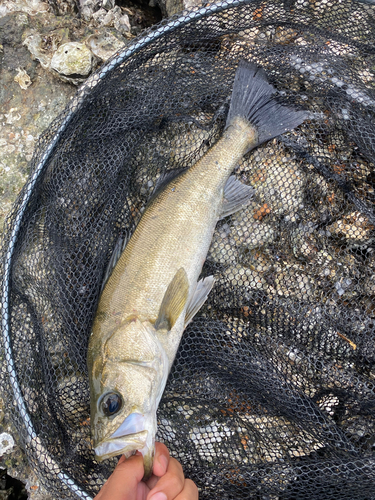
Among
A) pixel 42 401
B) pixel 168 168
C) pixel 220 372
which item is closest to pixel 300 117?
pixel 168 168

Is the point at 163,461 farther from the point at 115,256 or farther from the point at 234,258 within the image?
the point at 234,258

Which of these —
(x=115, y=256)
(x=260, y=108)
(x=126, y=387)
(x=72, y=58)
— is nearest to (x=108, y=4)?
(x=72, y=58)

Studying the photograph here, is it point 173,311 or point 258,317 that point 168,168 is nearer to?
point 173,311

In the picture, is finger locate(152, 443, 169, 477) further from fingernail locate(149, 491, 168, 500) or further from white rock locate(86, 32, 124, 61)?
white rock locate(86, 32, 124, 61)

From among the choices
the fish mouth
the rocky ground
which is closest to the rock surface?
the rocky ground

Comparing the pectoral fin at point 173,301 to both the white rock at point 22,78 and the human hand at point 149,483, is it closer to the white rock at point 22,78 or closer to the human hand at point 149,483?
the human hand at point 149,483

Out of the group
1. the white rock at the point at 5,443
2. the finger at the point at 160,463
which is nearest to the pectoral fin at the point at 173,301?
the finger at the point at 160,463
